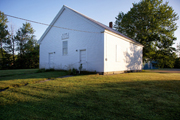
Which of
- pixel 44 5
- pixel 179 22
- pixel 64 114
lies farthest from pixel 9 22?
pixel 179 22

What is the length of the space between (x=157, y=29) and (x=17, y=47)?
30128 mm

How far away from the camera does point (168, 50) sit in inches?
778

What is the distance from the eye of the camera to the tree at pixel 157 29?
19484mm

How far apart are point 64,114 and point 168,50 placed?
2211 cm

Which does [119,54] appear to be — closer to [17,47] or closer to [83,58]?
[83,58]

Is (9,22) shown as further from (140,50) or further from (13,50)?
(140,50)

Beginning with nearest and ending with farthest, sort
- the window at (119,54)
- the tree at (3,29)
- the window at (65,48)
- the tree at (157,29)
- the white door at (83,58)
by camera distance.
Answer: the white door at (83,58) → the window at (119,54) → the window at (65,48) → the tree at (157,29) → the tree at (3,29)

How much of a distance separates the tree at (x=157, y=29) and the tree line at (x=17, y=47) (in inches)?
875

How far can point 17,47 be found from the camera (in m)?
29.0

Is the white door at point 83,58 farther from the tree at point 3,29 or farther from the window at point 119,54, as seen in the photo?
the tree at point 3,29

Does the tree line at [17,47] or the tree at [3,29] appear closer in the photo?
the tree line at [17,47]

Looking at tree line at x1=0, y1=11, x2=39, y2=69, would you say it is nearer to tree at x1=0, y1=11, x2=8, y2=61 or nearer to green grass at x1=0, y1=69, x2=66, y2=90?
tree at x1=0, y1=11, x2=8, y2=61

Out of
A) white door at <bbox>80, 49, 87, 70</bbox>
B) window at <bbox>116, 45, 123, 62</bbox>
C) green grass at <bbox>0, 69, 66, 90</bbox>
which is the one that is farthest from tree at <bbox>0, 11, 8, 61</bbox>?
window at <bbox>116, 45, 123, 62</bbox>

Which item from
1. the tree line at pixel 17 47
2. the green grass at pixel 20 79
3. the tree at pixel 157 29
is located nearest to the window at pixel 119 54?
the green grass at pixel 20 79
